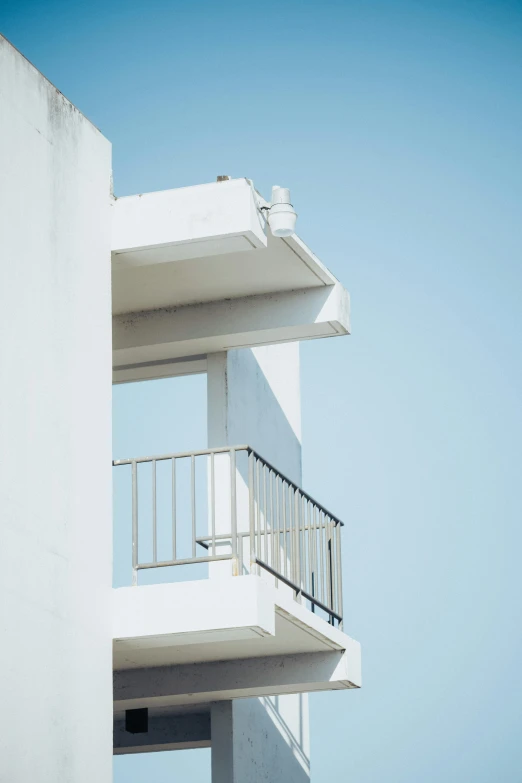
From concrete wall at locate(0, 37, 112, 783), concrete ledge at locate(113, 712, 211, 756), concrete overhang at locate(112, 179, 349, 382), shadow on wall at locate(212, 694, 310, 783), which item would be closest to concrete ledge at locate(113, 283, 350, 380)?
concrete overhang at locate(112, 179, 349, 382)

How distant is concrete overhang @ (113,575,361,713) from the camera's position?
523 inches

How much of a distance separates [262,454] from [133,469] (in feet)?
13.7

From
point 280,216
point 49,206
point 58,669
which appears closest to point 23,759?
point 58,669

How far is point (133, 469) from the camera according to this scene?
13.9 m

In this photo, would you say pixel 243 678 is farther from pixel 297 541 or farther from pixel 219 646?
pixel 297 541

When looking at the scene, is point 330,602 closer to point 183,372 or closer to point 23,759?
point 183,372

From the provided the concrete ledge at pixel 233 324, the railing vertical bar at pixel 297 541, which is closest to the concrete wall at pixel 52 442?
the railing vertical bar at pixel 297 541

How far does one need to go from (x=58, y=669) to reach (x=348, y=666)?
14.1 feet

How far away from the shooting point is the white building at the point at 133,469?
11945 mm

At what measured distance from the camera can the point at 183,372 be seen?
17.5 m

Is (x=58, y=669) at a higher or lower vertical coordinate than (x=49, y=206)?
lower

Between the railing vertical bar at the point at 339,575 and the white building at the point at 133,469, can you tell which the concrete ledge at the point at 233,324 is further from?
the railing vertical bar at the point at 339,575

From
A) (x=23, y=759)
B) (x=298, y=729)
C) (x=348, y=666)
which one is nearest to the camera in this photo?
(x=23, y=759)

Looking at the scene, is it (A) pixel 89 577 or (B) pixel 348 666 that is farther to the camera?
(B) pixel 348 666
